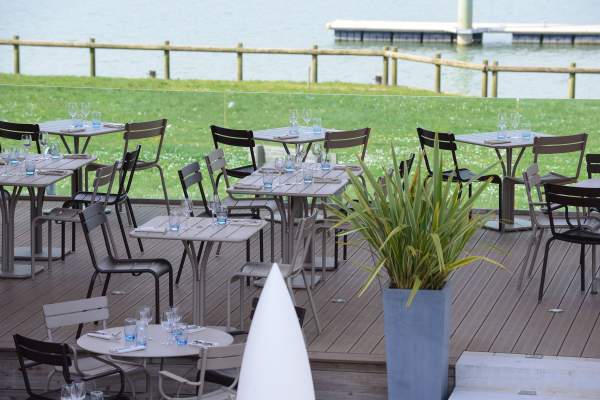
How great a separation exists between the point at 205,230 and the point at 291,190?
1122mm

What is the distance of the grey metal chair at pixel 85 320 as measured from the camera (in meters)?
6.96

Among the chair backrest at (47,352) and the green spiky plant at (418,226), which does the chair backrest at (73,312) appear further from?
the green spiky plant at (418,226)

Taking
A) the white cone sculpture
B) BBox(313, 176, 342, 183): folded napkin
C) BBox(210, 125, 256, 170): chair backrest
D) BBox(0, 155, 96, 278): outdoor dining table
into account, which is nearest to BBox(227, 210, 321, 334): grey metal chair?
BBox(313, 176, 342, 183): folded napkin

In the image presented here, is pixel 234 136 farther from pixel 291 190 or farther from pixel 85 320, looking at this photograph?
pixel 85 320

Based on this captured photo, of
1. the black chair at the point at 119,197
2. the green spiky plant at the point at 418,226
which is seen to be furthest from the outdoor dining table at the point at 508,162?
the green spiky plant at the point at 418,226

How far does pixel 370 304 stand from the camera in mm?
8875

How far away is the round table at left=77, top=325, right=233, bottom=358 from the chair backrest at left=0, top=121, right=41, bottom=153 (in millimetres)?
4514

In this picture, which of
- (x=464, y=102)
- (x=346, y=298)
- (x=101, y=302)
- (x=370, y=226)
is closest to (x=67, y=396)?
(x=101, y=302)

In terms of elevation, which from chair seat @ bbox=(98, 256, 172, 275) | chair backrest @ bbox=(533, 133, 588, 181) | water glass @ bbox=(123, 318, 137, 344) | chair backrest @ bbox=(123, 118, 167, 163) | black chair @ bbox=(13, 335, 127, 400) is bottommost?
black chair @ bbox=(13, 335, 127, 400)

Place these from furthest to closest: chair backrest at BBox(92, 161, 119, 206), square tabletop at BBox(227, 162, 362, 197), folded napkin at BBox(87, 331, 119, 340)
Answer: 1. chair backrest at BBox(92, 161, 119, 206)
2. square tabletop at BBox(227, 162, 362, 197)
3. folded napkin at BBox(87, 331, 119, 340)

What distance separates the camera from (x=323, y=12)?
56.2 m

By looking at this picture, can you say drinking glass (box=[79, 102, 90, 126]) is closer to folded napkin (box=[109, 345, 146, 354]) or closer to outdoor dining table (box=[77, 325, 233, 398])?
outdoor dining table (box=[77, 325, 233, 398])

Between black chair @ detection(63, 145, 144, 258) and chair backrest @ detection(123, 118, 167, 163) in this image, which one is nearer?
black chair @ detection(63, 145, 144, 258)

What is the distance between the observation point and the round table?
21.3 ft
